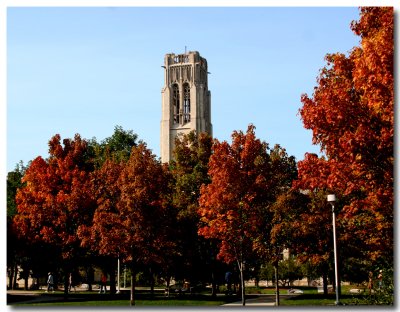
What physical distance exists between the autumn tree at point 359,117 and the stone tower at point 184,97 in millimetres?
79110

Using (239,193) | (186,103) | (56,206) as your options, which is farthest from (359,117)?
(186,103)

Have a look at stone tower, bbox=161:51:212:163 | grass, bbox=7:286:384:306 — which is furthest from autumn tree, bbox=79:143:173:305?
stone tower, bbox=161:51:212:163

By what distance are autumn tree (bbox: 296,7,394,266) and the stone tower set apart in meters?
79.1

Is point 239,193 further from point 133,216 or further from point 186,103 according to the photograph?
point 186,103

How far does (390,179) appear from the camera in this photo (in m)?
13.7

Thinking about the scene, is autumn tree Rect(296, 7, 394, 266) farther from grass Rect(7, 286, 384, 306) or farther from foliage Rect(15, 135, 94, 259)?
foliage Rect(15, 135, 94, 259)

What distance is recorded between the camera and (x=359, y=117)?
43.9ft

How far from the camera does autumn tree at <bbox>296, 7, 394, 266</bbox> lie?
41.2 ft

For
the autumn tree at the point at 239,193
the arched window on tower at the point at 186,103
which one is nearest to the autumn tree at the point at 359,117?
the autumn tree at the point at 239,193

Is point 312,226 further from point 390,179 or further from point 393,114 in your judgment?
point 393,114

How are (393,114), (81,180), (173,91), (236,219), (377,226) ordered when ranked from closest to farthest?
(393,114) → (377,226) → (236,219) → (81,180) → (173,91)

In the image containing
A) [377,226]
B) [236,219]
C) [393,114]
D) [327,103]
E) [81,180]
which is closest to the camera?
[393,114]
